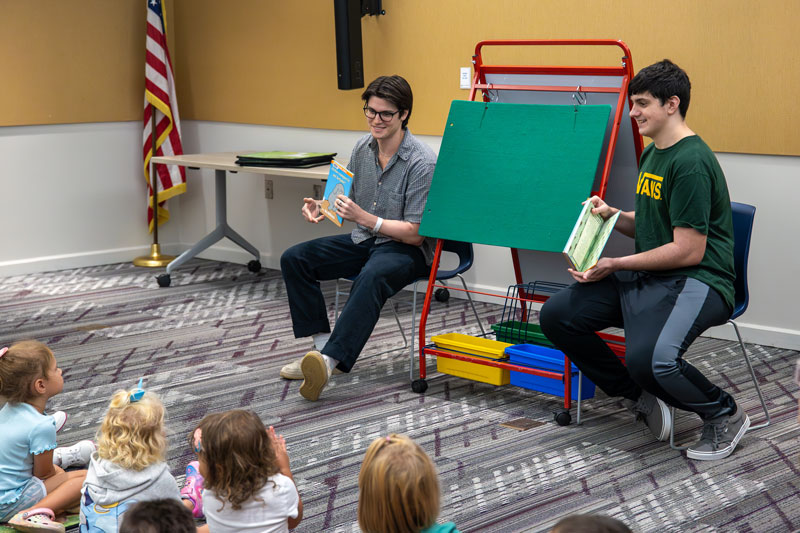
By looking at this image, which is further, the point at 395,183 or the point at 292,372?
the point at 292,372

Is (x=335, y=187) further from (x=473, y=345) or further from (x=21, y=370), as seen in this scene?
(x=21, y=370)

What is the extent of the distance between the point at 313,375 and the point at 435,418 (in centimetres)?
49

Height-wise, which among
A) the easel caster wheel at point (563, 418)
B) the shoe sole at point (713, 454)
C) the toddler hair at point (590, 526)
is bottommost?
the shoe sole at point (713, 454)

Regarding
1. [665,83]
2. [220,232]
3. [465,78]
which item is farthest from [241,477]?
[220,232]

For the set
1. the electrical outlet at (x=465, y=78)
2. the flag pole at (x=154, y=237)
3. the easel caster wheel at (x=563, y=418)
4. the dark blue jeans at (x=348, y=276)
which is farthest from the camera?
the flag pole at (x=154, y=237)

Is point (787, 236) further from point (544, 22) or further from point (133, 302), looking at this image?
point (133, 302)

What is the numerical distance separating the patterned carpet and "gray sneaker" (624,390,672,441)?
0.16ft

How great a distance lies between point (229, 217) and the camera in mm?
6199

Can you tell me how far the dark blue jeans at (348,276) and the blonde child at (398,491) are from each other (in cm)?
184

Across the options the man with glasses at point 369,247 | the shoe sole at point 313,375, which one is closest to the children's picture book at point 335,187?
the man with glasses at point 369,247

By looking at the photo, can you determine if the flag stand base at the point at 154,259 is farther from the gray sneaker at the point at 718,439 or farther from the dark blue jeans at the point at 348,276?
the gray sneaker at the point at 718,439

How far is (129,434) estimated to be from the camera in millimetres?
2061

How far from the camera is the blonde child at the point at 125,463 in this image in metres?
2.06

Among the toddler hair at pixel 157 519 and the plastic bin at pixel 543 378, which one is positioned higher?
the toddler hair at pixel 157 519
